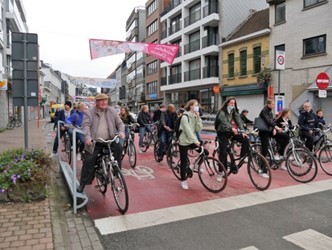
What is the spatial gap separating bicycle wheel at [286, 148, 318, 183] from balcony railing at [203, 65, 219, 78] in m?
24.1

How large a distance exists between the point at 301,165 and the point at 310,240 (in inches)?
128

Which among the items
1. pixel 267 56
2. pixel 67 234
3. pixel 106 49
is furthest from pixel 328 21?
pixel 67 234

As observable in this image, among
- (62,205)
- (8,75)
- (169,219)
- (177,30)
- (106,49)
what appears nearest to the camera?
(169,219)

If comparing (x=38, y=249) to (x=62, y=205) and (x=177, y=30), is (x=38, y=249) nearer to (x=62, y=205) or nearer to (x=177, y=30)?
(x=62, y=205)

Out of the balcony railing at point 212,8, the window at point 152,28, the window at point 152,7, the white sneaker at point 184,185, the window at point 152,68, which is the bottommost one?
the white sneaker at point 184,185

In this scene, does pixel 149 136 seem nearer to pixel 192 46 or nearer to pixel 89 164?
pixel 89 164

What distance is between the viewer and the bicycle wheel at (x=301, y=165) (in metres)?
6.84

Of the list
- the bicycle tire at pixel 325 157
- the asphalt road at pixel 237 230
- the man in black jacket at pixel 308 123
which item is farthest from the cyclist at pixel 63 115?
the bicycle tire at pixel 325 157

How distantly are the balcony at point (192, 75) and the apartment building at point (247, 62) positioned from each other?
152 inches

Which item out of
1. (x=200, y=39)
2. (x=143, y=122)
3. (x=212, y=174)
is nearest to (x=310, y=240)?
(x=212, y=174)

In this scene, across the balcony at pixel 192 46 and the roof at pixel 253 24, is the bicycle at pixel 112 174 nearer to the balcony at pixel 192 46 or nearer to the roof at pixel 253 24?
the roof at pixel 253 24

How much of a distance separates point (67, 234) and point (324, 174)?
6.17m

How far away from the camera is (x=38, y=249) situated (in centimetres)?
352

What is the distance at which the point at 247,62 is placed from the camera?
2608 cm
